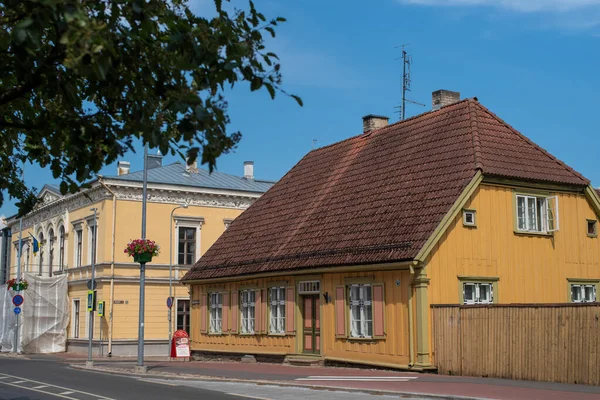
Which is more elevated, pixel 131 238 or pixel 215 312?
pixel 131 238

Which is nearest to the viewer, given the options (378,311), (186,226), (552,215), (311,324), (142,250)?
(378,311)

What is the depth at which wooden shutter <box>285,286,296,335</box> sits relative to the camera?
26859 mm

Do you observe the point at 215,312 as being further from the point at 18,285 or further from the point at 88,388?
the point at 18,285

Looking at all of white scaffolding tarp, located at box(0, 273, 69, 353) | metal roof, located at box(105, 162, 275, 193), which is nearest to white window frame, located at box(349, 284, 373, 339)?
metal roof, located at box(105, 162, 275, 193)

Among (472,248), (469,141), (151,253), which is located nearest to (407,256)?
(472,248)

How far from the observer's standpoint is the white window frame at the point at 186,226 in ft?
153

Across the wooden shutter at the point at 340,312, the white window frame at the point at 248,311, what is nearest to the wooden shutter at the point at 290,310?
the wooden shutter at the point at 340,312

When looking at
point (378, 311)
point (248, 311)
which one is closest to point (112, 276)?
point (248, 311)

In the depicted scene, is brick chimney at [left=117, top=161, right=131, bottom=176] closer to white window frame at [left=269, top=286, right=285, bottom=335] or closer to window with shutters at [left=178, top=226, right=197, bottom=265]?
window with shutters at [left=178, top=226, right=197, bottom=265]

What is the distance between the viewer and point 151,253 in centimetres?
2617

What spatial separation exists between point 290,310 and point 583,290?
9.36 metres

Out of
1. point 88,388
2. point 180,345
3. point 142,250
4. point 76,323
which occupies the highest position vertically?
point 142,250

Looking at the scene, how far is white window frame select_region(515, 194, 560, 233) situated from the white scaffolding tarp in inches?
1247

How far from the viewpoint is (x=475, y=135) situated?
2372 centimetres
